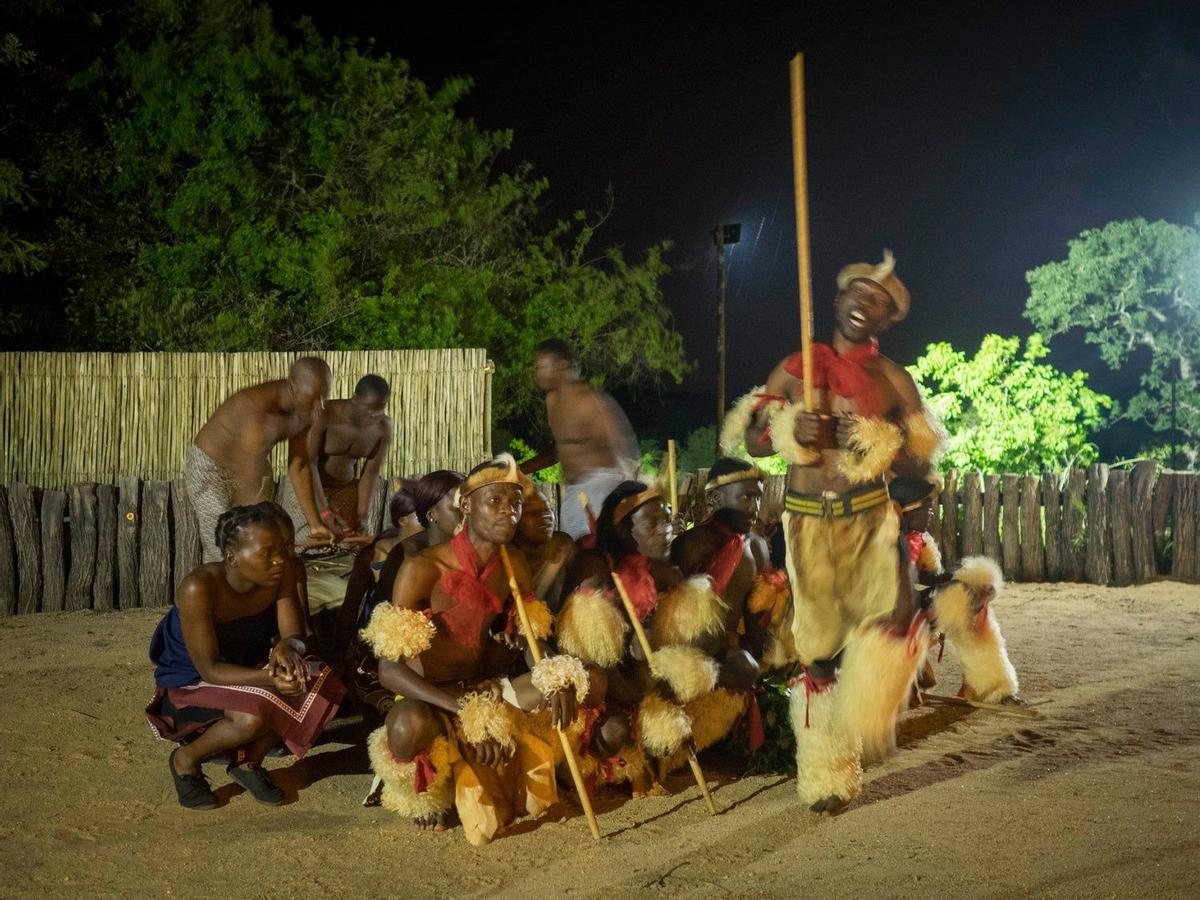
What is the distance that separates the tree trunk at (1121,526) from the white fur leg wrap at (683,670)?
296 inches

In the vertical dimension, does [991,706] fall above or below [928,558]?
below

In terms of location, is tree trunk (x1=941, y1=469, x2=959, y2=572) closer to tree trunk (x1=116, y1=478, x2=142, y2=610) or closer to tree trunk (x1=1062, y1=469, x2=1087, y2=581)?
tree trunk (x1=1062, y1=469, x2=1087, y2=581)

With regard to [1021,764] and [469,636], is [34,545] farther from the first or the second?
[1021,764]

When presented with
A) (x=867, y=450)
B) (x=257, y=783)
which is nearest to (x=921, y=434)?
(x=867, y=450)

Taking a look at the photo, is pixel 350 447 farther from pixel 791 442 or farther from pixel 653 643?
pixel 791 442

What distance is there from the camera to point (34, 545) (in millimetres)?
9594

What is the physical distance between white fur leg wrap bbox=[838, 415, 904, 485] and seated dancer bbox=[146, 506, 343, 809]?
2208 mm

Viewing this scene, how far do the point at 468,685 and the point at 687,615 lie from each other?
3.12 feet

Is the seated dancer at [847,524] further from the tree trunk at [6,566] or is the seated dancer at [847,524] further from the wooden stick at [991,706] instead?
the tree trunk at [6,566]

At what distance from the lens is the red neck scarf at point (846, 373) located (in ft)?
16.1

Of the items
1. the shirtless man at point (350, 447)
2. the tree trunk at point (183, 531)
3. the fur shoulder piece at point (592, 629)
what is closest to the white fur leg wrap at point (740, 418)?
the fur shoulder piece at point (592, 629)

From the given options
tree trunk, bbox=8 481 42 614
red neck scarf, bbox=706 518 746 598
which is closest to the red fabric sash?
red neck scarf, bbox=706 518 746 598

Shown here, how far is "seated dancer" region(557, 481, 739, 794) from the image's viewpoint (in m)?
4.75

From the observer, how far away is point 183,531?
32.6ft
